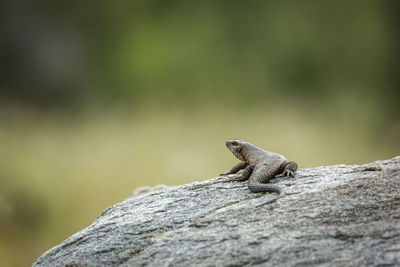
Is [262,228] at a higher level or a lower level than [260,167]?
lower

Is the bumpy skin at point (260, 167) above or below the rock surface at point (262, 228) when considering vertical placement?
above

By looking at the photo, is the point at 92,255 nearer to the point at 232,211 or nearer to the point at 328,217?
the point at 232,211

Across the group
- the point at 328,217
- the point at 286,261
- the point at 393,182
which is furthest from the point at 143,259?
the point at 393,182

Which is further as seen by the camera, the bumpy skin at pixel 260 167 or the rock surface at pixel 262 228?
the bumpy skin at pixel 260 167

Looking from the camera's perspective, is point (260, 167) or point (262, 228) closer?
point (262, 228)
